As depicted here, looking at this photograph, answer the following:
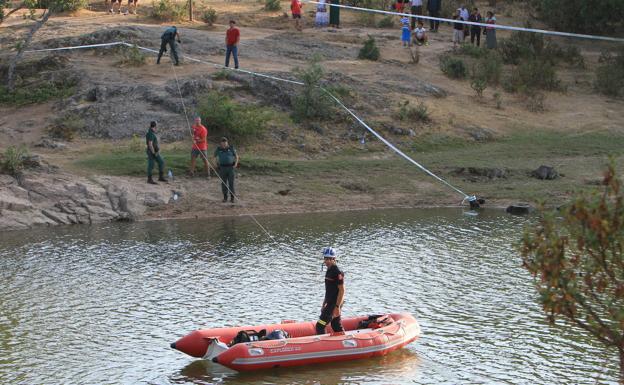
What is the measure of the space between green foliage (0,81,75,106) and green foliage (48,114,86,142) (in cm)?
166

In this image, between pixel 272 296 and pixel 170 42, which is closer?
pixel 272 296

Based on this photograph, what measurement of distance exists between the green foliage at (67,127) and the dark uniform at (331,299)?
16.1 m

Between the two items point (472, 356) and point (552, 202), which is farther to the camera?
point (552, 202)

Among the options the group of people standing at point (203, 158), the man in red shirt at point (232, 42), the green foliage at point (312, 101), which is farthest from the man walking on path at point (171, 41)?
the group of people standing at point (203, 158)

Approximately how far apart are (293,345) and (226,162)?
38.2 feet

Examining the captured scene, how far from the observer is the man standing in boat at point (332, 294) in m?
16.1

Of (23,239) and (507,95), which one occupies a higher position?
(507,95)

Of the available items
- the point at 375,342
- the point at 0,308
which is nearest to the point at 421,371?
the point at 375,342

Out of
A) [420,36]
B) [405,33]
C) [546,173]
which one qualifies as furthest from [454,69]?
[546,173]

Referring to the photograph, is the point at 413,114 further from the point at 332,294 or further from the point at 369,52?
the point at 332,294

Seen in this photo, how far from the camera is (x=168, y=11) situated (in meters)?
41.2

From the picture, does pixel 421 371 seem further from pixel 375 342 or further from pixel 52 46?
pixel 52 46

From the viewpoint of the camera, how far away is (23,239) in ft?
79.7

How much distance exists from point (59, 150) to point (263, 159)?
18.6 feet
